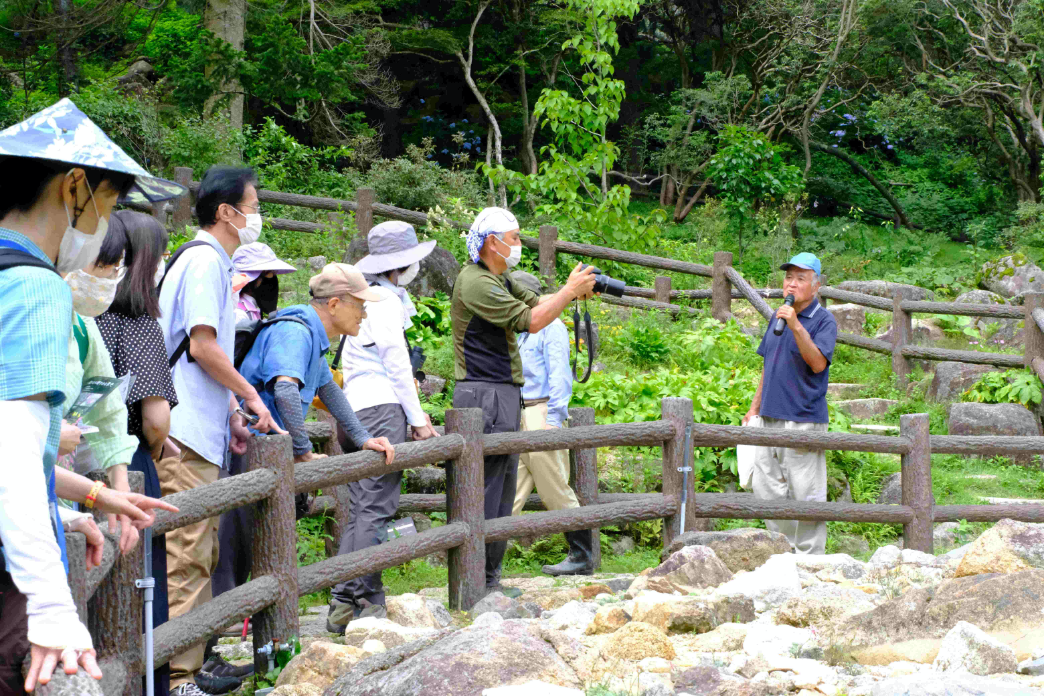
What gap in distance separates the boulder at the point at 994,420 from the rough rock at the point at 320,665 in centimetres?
793

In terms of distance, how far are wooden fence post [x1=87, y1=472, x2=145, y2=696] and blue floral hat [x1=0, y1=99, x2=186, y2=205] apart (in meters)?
1.27

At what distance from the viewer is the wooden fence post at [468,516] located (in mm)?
5273

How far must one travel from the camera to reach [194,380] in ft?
13.1

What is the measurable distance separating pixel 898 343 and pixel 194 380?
8969 mm

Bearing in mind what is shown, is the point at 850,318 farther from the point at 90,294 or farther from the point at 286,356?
the point at 90,294

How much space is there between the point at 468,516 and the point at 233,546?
126cm

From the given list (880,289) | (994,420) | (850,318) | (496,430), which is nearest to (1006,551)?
(496,430)

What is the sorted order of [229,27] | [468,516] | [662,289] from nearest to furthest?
[468,516] < [662,289] < [229,27]

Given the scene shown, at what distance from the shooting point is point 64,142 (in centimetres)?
202

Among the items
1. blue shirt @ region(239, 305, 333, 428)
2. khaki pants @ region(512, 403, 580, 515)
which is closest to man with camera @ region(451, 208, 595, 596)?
khaki pants @ region(512, 403, 580, 515)

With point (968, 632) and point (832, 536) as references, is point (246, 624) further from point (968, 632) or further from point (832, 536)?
point (832, 536)

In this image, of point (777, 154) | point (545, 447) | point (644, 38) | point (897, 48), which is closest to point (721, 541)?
point (545, 447)

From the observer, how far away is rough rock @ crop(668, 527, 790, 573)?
569 cm

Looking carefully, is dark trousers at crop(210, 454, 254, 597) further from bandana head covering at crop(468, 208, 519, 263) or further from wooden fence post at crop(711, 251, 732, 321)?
wooden fence post at crop(711, 251, 732, 321)
